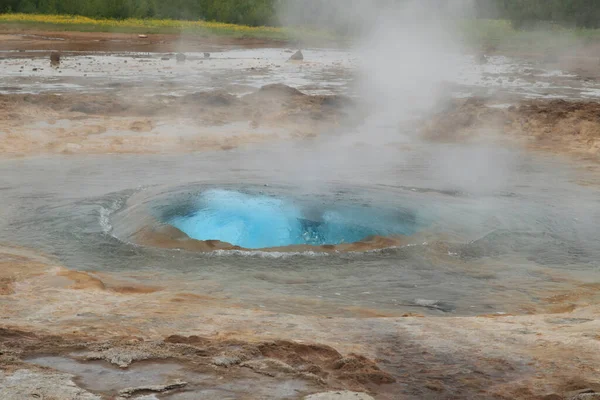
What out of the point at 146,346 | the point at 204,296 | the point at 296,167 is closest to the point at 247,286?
the point at 204,296

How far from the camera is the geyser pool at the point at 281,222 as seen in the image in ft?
24.6

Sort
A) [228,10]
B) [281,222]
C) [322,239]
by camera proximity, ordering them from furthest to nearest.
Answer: [228,10] → [281,222] → [322,239]

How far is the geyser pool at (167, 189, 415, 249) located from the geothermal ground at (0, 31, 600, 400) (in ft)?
0.12

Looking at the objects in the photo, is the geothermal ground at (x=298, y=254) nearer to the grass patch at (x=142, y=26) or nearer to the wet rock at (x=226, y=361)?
the wet rock at (x=226, y=361)

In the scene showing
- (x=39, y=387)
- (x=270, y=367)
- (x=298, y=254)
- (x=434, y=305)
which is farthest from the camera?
(x=298, y=254)

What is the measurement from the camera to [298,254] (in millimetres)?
7168

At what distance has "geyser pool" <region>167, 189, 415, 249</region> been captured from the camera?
748cm

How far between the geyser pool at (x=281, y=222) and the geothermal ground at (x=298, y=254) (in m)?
0.04

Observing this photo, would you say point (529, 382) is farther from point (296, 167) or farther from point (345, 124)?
point (345, 124)

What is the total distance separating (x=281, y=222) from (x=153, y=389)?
3874mm

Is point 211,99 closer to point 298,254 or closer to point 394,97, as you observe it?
point 394,97

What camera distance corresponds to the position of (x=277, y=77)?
23.5m

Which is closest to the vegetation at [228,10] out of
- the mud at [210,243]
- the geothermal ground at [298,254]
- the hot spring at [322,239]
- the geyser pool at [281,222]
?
the geothermal ground at [298,254]

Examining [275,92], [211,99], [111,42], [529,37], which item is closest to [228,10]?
[111,42]
